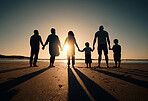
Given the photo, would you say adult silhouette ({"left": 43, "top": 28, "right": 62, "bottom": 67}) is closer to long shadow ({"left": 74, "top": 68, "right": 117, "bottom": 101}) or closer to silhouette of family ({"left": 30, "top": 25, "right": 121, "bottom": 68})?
silhouette of family ({"left": 30, "top": 25, "right": 121, "bottom": 68})

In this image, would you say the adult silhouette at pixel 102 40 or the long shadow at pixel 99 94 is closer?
the long shadow at pixel 99 94

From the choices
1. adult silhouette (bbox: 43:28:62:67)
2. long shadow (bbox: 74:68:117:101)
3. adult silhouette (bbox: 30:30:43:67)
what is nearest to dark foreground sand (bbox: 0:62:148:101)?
long shadow (bbox: 74:68:117:101)

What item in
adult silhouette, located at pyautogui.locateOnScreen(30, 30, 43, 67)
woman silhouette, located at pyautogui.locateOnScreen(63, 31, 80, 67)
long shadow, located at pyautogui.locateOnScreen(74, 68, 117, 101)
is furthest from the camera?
woman silhouette, located at pyautogui.locateOnScreen(63, 31, 80, 67)

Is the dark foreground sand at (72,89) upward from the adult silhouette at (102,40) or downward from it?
downward

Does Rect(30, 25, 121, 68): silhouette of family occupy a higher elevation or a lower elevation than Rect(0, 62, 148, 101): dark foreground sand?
higher

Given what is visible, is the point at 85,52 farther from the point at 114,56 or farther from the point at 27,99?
the point at 27,99

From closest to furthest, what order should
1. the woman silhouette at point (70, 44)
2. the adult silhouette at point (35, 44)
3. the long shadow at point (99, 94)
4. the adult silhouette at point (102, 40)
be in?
the long shadow at point (99, 94)
the adult silhouette at point (102, 40)
the adult silhouette at point (35, 44)
the woman silhouette at point (70, 44)

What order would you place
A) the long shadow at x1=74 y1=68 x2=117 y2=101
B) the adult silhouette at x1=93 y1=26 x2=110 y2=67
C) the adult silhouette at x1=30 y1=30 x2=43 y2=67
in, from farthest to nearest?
the adult silhouette at x1=30 y1=30 x2=43 y2=67 → the adult silhouette at x1=93 y1=26 x2=110 y2=67 → the long shadow at x1=74 y1=68 x2=117 y2=101

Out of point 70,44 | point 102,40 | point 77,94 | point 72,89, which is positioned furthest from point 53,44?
point 77,94

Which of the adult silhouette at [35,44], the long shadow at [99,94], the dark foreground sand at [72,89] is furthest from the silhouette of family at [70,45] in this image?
the long shadow at [99,94]

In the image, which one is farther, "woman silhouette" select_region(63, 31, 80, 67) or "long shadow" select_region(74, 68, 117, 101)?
"woman silhouette" select_region(63, 31, 80, 67)

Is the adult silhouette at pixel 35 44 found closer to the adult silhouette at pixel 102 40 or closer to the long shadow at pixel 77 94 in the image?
the adult silhouette at pixel 102 40

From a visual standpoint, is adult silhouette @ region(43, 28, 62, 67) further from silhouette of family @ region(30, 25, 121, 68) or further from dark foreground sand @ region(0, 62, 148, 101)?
dark foreground sand @ region(0, 62, 148, 101)

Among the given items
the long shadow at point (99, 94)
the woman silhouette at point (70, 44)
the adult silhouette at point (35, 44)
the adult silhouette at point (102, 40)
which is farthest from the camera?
the woman silhouette at point (70, 44)
